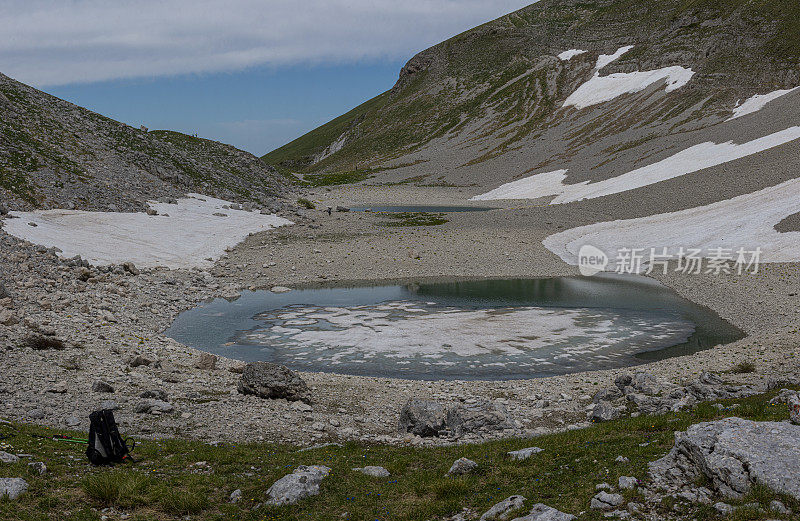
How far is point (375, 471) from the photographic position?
50.8ft

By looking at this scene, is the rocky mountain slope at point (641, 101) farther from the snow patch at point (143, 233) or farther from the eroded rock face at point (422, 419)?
the eroded rock face at point (422, 419)

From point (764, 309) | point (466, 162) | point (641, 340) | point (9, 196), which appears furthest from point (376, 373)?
point (466, 162)

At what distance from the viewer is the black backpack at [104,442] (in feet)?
50.6

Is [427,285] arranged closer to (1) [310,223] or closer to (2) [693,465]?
(1) [310,223]

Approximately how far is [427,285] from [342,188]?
102m

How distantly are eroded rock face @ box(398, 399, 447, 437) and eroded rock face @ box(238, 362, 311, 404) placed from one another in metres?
4.75

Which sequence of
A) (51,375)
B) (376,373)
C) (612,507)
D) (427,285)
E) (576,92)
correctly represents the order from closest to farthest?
(612,507) < (51,375) < (376,373) < (427,285) < (576,92)

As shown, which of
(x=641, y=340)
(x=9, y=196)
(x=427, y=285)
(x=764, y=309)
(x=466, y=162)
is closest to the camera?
(x=641, y=340)

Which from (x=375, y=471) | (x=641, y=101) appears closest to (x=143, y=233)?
(x=375, y=471)

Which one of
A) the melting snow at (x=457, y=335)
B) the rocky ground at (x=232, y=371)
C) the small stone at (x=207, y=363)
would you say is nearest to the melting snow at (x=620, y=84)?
the rocky ground at (x=232, y=371)

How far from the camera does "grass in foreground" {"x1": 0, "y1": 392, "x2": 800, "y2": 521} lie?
1288cm

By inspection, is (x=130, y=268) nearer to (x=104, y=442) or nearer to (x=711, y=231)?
(x=104, y=442)

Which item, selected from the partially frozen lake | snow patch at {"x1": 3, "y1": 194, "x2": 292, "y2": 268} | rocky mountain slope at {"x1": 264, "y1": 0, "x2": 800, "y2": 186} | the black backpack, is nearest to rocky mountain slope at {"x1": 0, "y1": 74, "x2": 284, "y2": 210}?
snow patch at {"x1": 3, "y1": 194, "x2": 292, "y2": 268}

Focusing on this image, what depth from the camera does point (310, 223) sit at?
78312 mm
